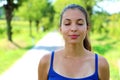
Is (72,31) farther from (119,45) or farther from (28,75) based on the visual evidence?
(119,45)

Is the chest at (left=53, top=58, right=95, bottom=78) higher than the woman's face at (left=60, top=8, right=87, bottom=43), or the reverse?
the woman's face at (left=60, top=8, right=87, bottom=43)

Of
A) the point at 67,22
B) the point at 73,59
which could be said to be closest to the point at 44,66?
the point at 73,59

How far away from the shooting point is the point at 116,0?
15.8m

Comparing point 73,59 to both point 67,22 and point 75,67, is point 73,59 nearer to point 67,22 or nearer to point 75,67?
point 75,67

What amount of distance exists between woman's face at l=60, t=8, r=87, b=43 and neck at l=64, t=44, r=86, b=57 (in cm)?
3

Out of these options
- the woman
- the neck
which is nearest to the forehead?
the woman

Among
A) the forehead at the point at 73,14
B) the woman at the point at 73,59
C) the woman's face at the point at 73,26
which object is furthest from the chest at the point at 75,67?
the forehead at the point at 73,14

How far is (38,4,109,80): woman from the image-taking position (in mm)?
2088

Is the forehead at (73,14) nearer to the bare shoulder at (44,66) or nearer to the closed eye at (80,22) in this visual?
the closed eye at (80,22)

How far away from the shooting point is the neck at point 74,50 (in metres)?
2.14

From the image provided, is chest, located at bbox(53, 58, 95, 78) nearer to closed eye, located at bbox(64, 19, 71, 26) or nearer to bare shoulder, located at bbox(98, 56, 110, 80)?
bare shoulder, located at bbox(98, 56, 110, 80)

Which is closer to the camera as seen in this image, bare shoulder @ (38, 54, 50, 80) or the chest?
the chest

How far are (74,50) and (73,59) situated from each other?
0.05 m

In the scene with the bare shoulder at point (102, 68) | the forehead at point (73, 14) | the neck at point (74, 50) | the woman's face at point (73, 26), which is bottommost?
the bare shoulder at point (102, 68)
